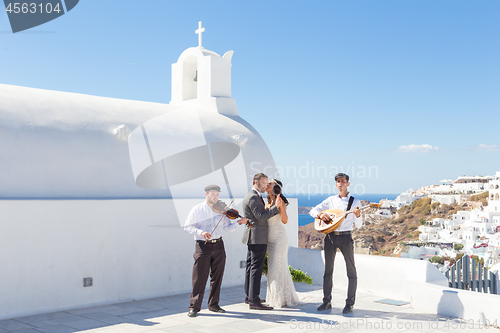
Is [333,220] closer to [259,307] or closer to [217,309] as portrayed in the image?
[259,307]

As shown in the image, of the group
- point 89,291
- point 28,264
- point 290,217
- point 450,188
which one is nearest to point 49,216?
point 28,264

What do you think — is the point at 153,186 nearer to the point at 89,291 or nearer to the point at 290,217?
the point at 89,291

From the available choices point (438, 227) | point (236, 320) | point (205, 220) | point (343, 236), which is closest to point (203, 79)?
point (205, 220)

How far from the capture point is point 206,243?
566 centimetres

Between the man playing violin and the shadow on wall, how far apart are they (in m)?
2.66

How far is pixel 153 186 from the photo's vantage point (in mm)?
7340

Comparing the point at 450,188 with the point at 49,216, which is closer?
the point at 49,216

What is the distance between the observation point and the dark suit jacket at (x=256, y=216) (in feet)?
19.2

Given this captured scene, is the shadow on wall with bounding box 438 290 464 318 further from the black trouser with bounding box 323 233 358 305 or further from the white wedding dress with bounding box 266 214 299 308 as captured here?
the white wedding dress with bounding box 266 214 299 308

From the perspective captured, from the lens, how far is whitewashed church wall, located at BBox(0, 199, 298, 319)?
5797mm

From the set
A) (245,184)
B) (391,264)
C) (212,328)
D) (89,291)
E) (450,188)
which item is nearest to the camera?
(212,328)

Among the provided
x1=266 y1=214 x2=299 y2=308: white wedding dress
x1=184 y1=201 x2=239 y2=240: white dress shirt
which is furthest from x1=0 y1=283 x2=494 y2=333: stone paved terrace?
x1=184 y1=201 x2=239 y2=240: white dress shirt

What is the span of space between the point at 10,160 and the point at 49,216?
2.87 ft

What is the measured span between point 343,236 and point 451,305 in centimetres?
155
